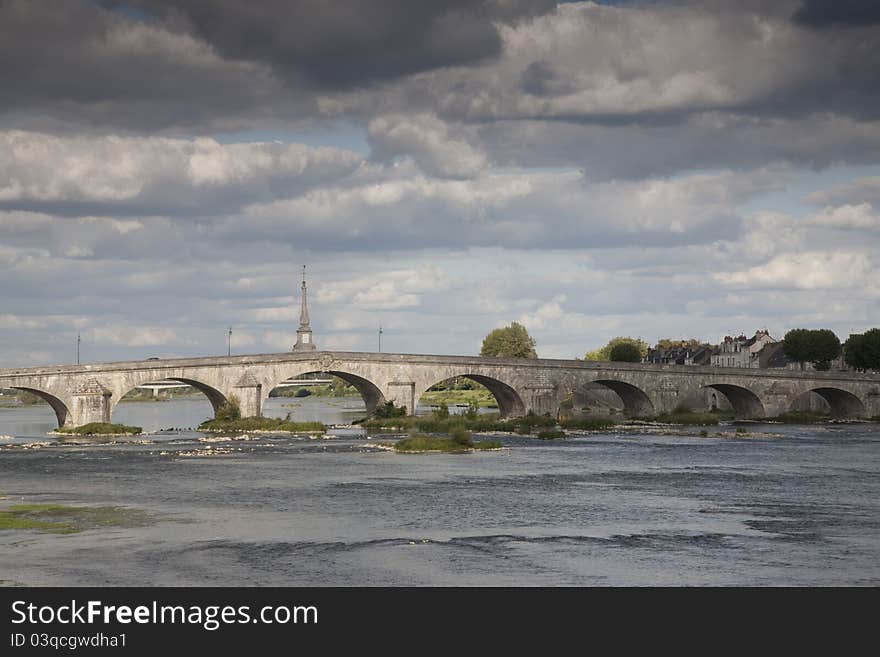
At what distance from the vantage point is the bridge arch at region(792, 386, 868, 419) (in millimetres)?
103875

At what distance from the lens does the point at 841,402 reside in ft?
353

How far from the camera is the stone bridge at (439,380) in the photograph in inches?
3024

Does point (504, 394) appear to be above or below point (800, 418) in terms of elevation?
above

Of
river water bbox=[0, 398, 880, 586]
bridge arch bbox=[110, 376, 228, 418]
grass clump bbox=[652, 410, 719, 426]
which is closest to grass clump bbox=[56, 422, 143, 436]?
bridge arch bbox=[110, 376, 228, 418]

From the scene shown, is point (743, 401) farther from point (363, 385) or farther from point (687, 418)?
point (363, 385)

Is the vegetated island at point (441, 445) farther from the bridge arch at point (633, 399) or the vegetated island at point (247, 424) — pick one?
the bridge arch at point (633, 399)

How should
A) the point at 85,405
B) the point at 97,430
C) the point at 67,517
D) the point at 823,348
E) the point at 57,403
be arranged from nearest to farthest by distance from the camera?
1. the point at 67,517
2. the point at 97,430
3. the point at 85,405
4. the point at 57,403
5. the point at 823,348

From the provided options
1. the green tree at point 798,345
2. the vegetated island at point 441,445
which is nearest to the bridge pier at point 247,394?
the vegetated island at point 441,445

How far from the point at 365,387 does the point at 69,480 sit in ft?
157

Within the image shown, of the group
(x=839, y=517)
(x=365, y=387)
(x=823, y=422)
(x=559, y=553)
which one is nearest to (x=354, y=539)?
(x=559, y=553)

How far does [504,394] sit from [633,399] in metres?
13.2

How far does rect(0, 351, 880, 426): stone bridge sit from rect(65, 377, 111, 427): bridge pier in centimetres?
6

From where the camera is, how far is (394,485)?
1802 inches

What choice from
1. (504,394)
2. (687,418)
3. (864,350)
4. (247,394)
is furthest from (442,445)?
(864,350)
